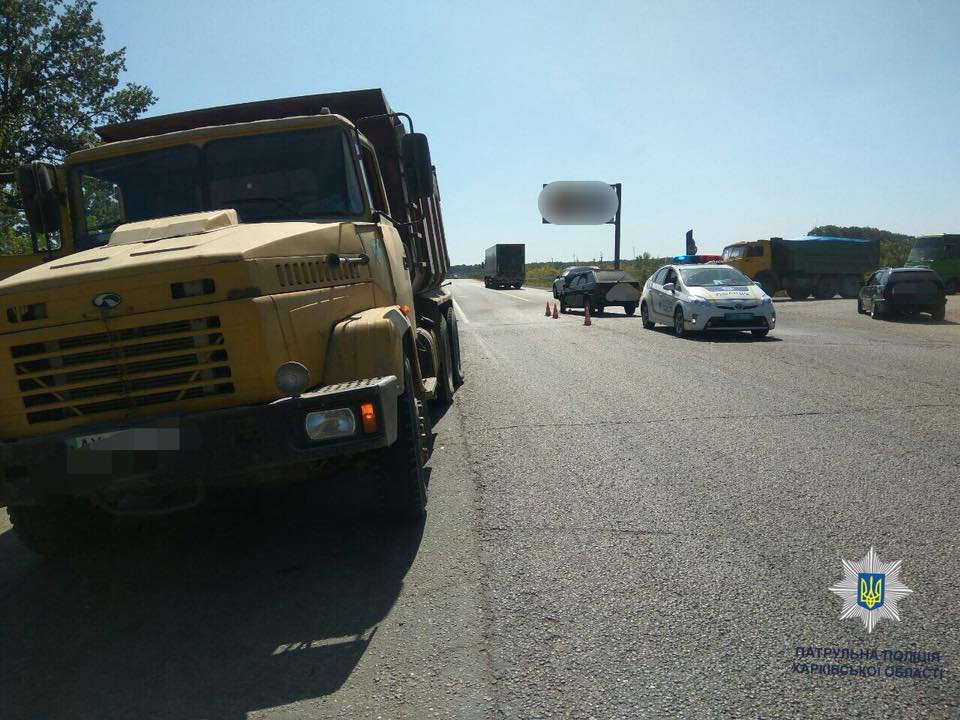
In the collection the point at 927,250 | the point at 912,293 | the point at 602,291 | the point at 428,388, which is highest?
the point at 428,388

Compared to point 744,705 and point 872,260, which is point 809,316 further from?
point 744,705

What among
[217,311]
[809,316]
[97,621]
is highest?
[217,311]

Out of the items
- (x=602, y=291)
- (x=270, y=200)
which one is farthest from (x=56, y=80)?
(x=270, y=200)

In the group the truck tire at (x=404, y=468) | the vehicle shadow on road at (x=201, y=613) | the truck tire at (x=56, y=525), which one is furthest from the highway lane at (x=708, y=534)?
the truck tire at (x=56, y=525)

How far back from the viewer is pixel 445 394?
28.2 feet

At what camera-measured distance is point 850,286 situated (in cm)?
3256

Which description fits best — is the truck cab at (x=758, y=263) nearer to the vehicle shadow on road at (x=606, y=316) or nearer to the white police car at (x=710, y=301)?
the vehicle shadow on road at (x=606, y=316)

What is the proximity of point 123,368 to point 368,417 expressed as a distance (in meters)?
1.23

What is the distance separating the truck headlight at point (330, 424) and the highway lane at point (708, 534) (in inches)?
40.8

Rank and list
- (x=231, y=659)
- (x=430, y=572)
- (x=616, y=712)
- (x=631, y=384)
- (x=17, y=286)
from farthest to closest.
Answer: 1. (x=631, y=384)
2. (x=430, y=572)
3. (x=17, y=286)
4. (x=231, y=659)
5. (x=616, y=712)

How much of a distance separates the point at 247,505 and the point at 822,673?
3.97m

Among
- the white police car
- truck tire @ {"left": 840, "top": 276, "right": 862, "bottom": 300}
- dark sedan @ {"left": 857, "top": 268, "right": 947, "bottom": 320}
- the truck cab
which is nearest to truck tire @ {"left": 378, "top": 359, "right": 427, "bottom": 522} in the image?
the white police car

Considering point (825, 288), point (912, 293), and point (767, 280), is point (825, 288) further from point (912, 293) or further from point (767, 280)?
point (912, 293)

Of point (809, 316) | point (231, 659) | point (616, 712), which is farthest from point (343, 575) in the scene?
point (809, 316)
